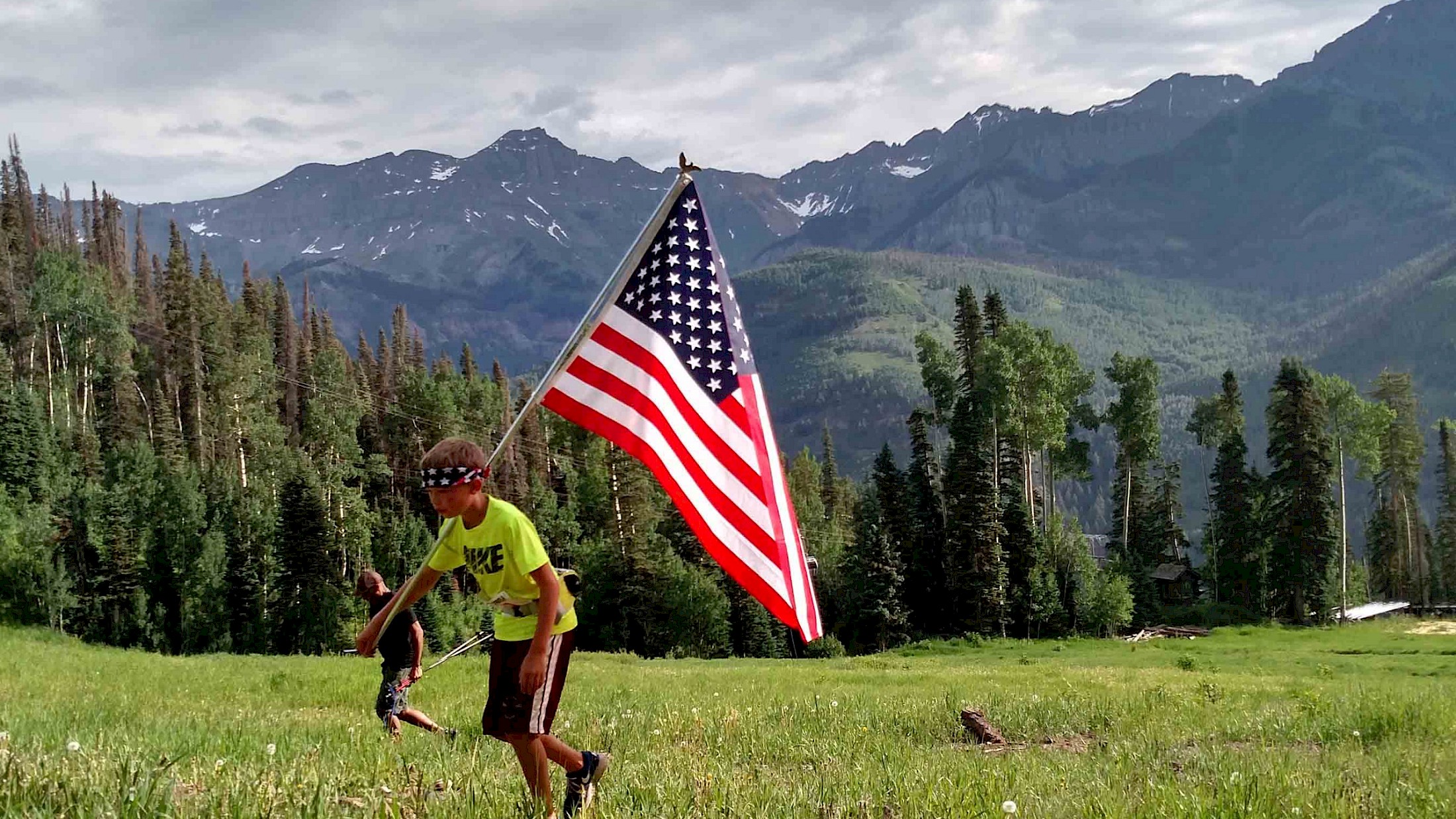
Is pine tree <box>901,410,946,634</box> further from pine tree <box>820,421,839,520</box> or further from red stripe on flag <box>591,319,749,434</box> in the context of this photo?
red stripe on flag <box>591,319,749,434</box>

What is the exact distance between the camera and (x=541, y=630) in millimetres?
5832

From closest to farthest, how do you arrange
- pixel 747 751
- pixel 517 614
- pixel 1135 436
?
1. pixel 517 614
2. pixel 747 751
3. pixel 1135 436

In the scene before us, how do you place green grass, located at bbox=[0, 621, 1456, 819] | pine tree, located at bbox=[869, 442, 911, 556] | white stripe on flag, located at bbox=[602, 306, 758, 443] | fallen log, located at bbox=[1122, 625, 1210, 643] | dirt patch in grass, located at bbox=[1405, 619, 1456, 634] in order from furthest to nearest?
pine tree, located at bbox=[869, 442, 911, 556] < fallen log, located at bbox=[1122, 625, 1210, 643] < dirt patch in grass, located at bbox=[1405, 619, 1456, 634] < white stripe on flag, located at bbox=[602, 306, 758, 443] < green grass, located at bbox=[0, 621, 1456, 819]

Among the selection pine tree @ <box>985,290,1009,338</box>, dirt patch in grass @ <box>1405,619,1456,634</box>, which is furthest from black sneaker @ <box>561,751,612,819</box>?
pine tree @ <box>985,290,1009,338</box>

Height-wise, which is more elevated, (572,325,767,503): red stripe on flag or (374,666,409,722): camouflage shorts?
(572,325,767,503): red stripe on flag

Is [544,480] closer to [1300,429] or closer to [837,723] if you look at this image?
[1300,429]

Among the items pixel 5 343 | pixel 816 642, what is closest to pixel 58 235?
pixel 5 343

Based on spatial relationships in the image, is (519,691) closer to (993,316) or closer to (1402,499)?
(993,316)

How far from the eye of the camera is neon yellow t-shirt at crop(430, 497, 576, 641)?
Result: 597 cm

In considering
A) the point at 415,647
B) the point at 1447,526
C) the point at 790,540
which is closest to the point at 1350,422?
the point at 1447,526

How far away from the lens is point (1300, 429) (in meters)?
74.0

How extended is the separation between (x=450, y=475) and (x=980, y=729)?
22.1 ft

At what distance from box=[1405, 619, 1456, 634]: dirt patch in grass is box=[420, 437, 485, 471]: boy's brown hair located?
7046 centimetres

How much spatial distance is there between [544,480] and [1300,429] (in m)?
70.6
